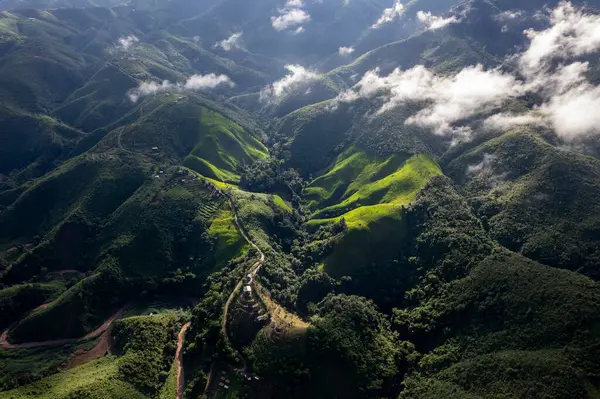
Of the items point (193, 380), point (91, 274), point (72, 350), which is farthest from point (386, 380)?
point (91, 274)

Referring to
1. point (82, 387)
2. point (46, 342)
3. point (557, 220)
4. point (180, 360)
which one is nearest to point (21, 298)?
point (46, 342)

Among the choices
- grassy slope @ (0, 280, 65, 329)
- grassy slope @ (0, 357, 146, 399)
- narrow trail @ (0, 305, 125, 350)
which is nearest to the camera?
grassy slope @ (0, 357, 146, 399)

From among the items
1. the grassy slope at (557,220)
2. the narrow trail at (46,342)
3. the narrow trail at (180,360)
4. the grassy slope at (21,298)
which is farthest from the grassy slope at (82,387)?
the grassy slope at (557,220)

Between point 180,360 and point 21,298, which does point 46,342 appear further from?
point 180,360

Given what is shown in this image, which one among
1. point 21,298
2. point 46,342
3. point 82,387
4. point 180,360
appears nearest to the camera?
point 82,387

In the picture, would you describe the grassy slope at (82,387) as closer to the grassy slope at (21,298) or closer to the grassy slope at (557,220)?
the grassy slope at (21,298)

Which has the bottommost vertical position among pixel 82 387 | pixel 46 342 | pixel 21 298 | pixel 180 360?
pixel 82 387

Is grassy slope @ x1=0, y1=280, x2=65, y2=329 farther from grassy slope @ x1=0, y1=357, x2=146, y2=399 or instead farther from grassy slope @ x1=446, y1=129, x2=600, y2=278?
grassy slope @ x1=446, y1=129, x2=600, y2=278

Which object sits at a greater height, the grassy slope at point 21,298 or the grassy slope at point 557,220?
the grassy slope at point 557,220

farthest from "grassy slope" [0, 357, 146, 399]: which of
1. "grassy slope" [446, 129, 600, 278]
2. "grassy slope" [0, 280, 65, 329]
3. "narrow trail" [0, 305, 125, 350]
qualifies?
"grassy slope" [446, 129, 600, 278]

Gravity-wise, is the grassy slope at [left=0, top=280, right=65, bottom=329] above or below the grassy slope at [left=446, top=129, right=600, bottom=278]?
below

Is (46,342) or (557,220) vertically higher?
(557,220)

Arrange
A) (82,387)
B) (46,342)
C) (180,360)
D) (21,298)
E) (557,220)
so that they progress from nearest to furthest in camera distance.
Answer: (82,387) → (180,360) → (46,342) → (21,298) → (557,220)
